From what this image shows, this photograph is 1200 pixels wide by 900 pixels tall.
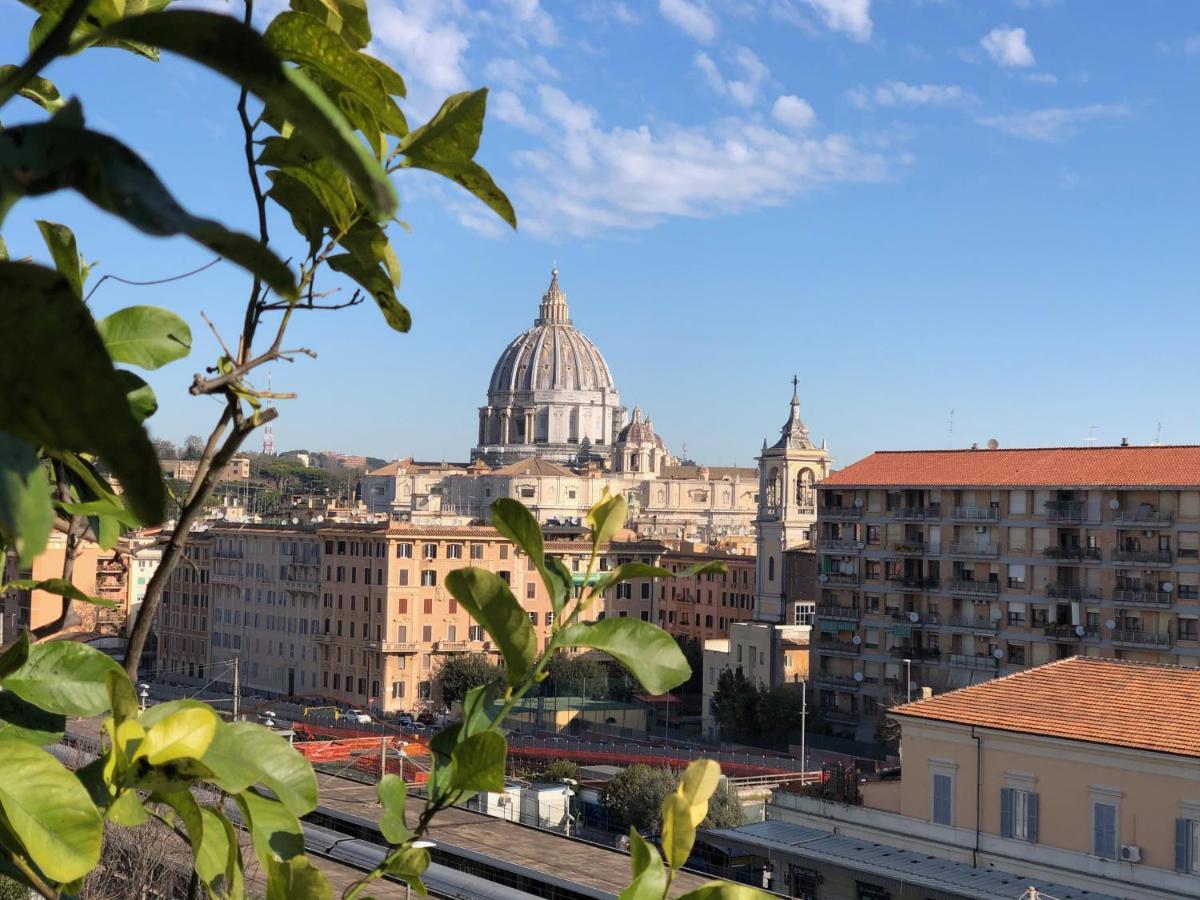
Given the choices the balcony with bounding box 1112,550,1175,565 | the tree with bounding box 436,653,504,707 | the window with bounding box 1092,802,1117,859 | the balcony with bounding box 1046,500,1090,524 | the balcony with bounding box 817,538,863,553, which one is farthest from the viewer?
the tree with bounding box 436,653,504,707

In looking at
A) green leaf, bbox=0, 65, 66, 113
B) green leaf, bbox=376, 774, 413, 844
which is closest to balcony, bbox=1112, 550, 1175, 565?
green leaf, bbox=0, 65, 66, 113

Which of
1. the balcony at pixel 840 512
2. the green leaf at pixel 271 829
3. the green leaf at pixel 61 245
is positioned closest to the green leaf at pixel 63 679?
the green leaf at pixel 271 829

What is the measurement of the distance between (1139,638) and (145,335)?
112 feet

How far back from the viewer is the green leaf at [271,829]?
1.38 m

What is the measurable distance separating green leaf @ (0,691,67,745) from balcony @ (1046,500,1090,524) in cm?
3490

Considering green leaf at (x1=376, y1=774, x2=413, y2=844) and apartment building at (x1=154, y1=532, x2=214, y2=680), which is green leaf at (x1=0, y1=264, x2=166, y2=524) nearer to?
green leaf at (x1=376, y1=774, x2=413, y2=844)

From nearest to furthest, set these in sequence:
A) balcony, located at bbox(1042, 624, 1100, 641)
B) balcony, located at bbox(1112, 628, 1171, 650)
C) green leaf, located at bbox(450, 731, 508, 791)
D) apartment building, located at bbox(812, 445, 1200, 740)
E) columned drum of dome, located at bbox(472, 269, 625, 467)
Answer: green leaf, located at bbox(450, 731, 508, 791), balcony, located at bbox(1112, 628, 1171, 650), apartment building, located at bbox(812, 445, 1200, 740), balcony, located at bbox(1042, 624, 1100, 641), columned drum of dome, located at bbox(472, 269, 625, 467)

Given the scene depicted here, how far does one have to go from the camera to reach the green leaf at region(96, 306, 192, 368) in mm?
1709

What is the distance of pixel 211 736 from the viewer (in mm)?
1118

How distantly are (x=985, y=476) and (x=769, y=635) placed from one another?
816 cm

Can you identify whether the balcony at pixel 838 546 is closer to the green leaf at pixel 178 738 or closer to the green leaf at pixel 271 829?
the green leaf at pixel 271 829

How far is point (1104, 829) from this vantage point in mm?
15438

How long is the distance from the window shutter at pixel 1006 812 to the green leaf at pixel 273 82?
16534mm

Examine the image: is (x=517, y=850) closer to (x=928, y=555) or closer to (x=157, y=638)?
(x=928, y=555)
